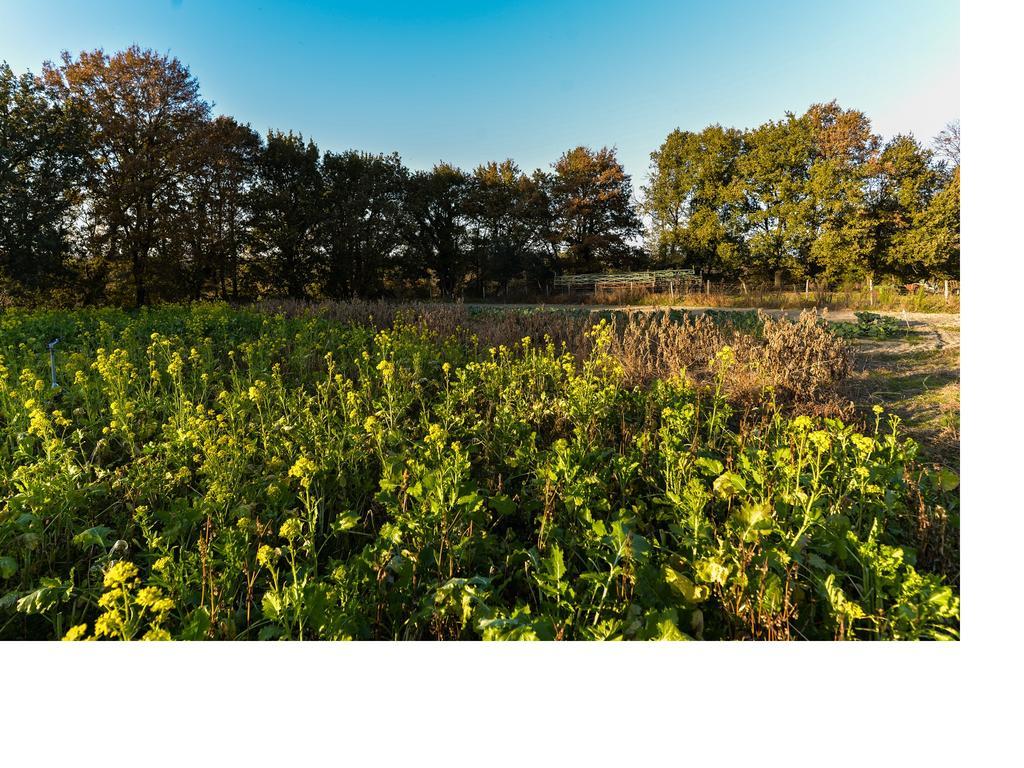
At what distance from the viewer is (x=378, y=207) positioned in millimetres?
20172

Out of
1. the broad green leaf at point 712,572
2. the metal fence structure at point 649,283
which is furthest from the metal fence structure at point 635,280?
the broad green leaf at point 712,572

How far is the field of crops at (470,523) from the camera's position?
127cm

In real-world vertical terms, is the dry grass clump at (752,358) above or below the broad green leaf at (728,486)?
above

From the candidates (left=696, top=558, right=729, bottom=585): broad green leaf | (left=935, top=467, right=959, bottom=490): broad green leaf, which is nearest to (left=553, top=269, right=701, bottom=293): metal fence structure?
(left=935, top=467, right=959, bottom=490): broad green leaf

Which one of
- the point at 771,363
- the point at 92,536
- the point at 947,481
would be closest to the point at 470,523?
the point at 92,536

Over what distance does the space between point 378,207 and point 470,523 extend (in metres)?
21.4

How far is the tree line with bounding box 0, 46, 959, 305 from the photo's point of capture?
8219 millimetres

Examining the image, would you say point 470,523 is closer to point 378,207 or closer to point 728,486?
point 728,486

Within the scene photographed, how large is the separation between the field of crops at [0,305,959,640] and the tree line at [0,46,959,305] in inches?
243

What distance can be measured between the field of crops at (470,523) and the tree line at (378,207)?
20.3 ft

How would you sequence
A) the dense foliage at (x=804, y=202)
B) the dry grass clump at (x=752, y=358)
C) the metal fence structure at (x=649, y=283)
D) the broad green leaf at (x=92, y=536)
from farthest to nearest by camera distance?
the metal fence structure at (x=649, y=283)
the dense foliage at (x=804, y=202)
the dry grass clump at (x=752, y=358)
the broad green leaf at (x=92, y=536)

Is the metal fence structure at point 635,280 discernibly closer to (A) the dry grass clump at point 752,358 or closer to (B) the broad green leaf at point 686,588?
(A) the dry grass clump at point 752,358

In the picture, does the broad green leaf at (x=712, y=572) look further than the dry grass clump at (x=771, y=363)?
No
